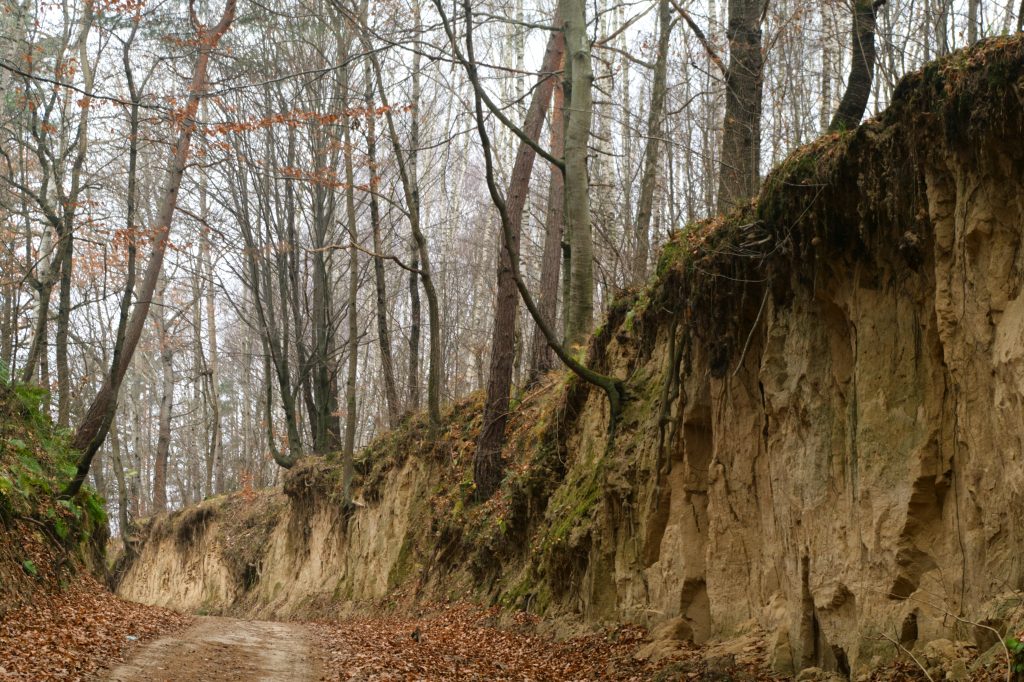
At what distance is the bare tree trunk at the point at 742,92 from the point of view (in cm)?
1273

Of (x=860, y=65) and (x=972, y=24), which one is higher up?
(x=972, y=24)

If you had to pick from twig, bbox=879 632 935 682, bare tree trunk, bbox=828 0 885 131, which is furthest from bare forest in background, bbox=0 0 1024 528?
twig, bbox=879 632 935 682

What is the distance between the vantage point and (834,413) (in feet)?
26.1

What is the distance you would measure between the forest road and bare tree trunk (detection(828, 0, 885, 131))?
9.15 meters

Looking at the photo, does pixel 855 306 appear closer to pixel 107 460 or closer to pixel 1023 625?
pixel 1023 625

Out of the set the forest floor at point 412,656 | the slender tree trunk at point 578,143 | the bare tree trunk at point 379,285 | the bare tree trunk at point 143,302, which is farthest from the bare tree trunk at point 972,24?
the bare tree trunk at point 379,285

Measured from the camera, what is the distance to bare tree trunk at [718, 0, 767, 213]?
12.7 m

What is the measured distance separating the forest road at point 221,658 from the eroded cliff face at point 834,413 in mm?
3618

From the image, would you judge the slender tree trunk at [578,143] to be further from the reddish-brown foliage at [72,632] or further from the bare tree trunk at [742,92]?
the reddish-brown foliage at [72,632]

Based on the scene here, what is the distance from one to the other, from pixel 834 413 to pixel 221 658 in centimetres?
802

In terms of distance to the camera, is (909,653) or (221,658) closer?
(909,653)

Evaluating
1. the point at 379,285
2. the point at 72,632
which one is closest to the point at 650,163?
the point at 379,285

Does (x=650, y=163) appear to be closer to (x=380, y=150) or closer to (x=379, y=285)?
(x=379, y=285)

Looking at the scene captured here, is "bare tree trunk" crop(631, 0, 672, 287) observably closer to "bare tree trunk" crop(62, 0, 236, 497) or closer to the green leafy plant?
"bare tree trunk" crop(62, 0, 236, 497)
